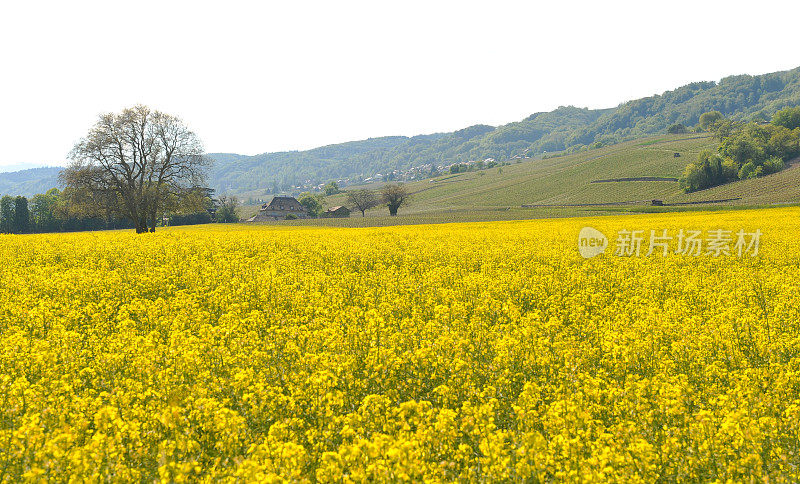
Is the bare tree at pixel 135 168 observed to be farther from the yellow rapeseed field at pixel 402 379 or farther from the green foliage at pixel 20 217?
the green foliage at pixel 20 217

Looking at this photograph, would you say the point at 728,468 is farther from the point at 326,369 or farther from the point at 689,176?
the point at 689,176

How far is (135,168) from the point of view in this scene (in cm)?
4791

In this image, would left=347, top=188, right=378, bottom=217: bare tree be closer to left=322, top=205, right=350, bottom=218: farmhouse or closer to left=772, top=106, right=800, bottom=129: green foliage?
left=322, top=205, right=350, bottom=218: farmhouse

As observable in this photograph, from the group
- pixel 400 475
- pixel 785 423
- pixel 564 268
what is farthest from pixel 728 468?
pixel 564 268

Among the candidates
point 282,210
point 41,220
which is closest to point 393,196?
point 282,210

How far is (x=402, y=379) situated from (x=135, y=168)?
49.5 metres

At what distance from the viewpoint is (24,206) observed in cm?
9506

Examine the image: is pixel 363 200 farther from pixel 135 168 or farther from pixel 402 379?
pixel 402 379

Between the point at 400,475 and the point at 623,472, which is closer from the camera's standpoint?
the point at 400,475

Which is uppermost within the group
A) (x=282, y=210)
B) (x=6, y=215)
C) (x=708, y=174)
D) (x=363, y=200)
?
(x=6, y=215)

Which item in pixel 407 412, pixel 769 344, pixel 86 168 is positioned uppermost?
pixel 86 168

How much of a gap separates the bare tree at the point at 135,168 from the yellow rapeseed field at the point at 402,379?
36.0 meters

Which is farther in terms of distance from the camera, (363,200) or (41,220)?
(363,200)

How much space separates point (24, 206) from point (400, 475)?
11888cm
